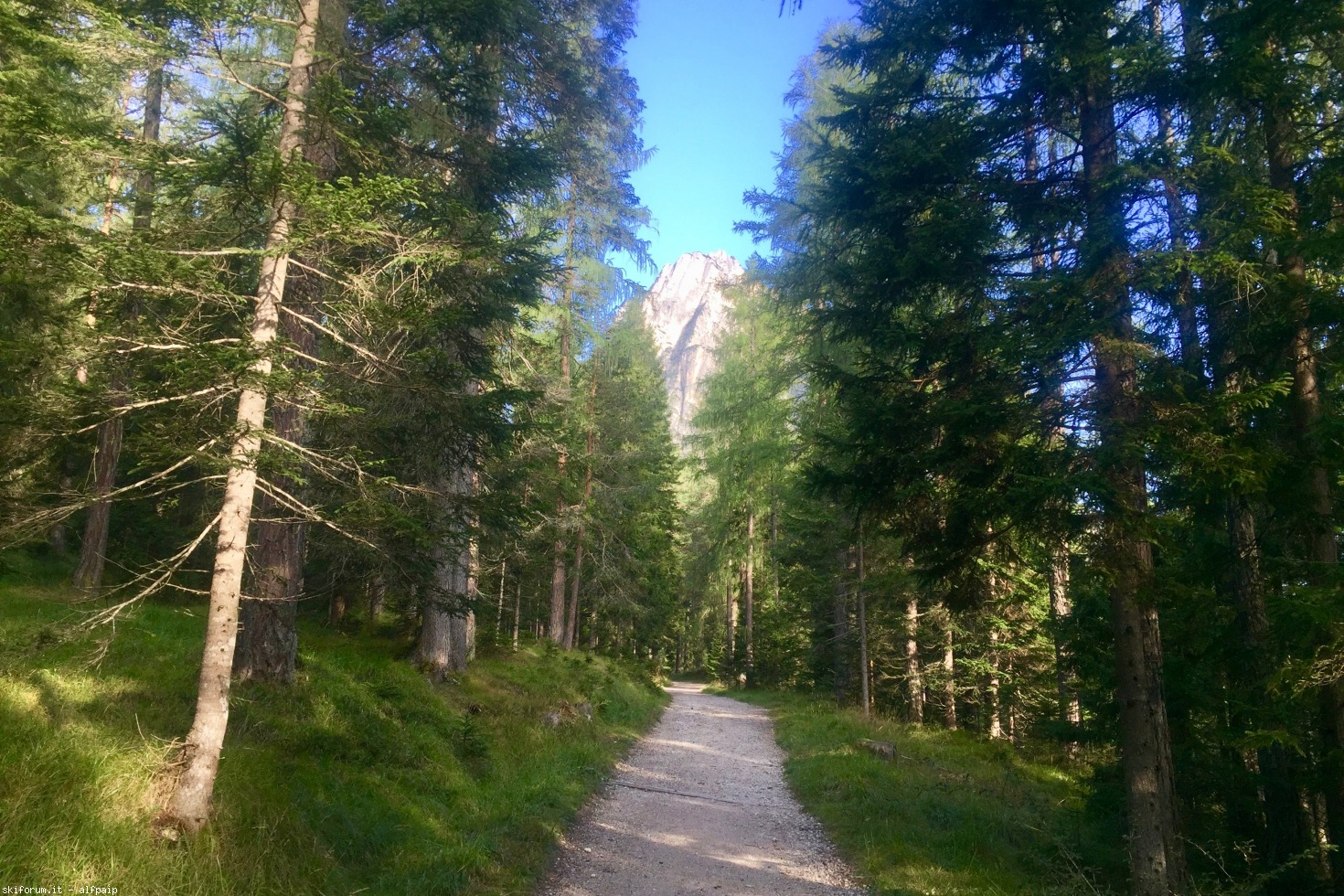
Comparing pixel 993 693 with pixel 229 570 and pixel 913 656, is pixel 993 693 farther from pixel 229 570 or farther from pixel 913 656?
pixel 229 570

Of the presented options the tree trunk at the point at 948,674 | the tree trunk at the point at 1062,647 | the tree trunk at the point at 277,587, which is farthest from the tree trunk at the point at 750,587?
the tree trunk at the point at 277,587

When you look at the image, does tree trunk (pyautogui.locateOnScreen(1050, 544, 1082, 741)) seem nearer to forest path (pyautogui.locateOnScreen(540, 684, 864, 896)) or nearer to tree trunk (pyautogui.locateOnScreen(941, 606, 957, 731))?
tree trunk (pyautogui.locateOnScreen(941, 606, 957, 731))

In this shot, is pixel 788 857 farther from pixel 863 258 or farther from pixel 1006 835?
pixel 863 258

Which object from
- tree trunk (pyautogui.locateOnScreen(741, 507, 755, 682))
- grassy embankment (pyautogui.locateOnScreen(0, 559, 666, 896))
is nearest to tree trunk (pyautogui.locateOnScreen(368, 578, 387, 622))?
grassy embankment (pyautogui.locateOnScreen(0, 559, 666, 896))

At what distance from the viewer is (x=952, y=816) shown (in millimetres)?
8703

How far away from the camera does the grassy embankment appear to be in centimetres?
437

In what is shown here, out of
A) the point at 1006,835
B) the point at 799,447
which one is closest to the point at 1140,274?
the point at 1006,835

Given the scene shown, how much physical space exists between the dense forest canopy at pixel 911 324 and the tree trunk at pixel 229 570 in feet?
0.09

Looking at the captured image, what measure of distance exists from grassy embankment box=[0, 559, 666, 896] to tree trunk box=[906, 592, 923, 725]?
30.0 ft

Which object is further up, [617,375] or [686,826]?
[617,375]

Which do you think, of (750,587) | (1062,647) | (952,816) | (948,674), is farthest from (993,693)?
(750,587)

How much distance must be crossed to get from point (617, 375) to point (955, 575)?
17.0 meters

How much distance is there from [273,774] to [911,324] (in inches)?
316

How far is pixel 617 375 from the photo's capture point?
23.5m
